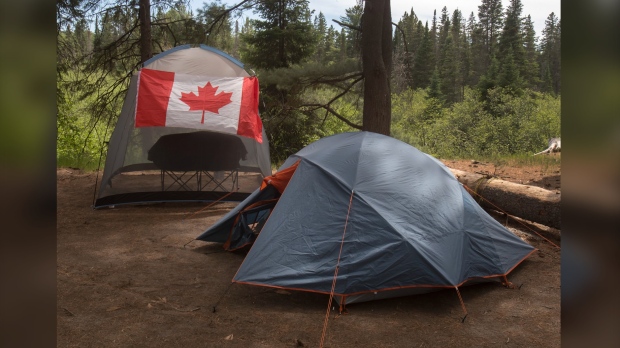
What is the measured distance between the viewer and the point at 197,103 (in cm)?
742

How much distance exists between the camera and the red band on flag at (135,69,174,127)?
720 centimetres

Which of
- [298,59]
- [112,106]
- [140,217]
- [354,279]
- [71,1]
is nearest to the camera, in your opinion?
[354,279]

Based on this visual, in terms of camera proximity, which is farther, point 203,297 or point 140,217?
point 140,217

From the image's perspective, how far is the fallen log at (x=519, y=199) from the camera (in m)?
6.05

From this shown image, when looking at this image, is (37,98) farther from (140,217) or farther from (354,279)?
(140,217)

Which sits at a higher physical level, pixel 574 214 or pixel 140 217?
pixel 574 214

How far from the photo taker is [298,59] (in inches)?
586

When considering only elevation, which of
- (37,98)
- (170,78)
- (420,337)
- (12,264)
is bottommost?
(420,337)

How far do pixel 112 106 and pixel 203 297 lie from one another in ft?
29.0

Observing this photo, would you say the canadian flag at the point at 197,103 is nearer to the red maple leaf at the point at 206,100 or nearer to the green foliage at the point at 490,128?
the red maple leaf at the point at 206,100

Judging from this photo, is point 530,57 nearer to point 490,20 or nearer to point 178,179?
point 490,20

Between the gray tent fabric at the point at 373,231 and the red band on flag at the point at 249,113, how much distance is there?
242cm

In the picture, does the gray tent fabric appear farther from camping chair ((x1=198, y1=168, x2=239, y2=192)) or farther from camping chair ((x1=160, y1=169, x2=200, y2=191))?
camping chair ((x1=160, y1=169, x2=200, y2=191))

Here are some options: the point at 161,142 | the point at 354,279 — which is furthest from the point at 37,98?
the point at 161,142
